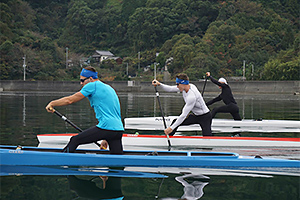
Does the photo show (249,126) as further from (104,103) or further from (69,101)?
(69,101)

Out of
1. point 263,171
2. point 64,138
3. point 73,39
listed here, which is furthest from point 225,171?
point 73,39

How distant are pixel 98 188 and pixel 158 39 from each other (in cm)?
11079

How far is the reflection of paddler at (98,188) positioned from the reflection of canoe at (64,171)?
279 millimetres

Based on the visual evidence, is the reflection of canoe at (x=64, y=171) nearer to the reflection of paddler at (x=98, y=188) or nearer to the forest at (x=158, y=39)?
the reflection of paddler at (x=98, y=188)

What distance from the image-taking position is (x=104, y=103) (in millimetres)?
6828

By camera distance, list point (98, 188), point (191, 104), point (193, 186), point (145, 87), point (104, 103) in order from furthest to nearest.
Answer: point (145, 87) < point (191, 104) < point (104, 103) < point (193, 186) < point (98, 188)

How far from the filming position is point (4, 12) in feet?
311

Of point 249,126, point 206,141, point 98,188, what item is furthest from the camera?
point 249,126

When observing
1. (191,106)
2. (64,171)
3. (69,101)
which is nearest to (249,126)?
(191,106)

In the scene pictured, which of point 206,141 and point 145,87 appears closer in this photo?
point 206,141

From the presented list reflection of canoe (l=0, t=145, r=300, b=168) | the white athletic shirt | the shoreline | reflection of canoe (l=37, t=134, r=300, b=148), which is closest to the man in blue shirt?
reflection of canoe (l=0, t=145, r=300, b=168)

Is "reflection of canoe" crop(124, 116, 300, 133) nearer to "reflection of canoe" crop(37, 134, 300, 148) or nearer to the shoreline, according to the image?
"reflection of canoe" crop(37, 134, 300, 148)

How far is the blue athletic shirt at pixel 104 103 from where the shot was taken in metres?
6.79

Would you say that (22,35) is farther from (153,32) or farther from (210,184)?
(210,184)
